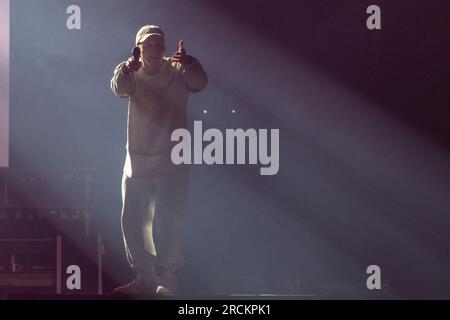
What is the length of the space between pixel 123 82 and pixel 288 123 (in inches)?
36.3

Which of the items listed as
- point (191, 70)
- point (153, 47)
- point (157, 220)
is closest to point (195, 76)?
point (191, 70)

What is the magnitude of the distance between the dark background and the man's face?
11.6 inches

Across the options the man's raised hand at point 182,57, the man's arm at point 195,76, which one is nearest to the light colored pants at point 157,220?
the man's arm at point 195,76

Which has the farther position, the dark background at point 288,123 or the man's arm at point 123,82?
the dark background at point 288,123

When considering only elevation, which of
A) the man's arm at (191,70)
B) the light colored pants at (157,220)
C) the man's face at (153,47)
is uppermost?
the man's face at (153,47)

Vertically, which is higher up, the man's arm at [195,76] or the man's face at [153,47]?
the man's face at [153,47]

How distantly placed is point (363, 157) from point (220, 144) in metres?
0.81

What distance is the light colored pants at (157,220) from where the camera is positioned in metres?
3.50

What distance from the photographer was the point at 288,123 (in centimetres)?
396

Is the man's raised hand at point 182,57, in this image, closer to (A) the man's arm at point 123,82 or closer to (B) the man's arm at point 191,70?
(B) the man's arm at point 191,70

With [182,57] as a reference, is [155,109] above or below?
below

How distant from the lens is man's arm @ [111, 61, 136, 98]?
11.4 feet

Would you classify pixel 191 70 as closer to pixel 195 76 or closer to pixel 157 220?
pixel 195 76
